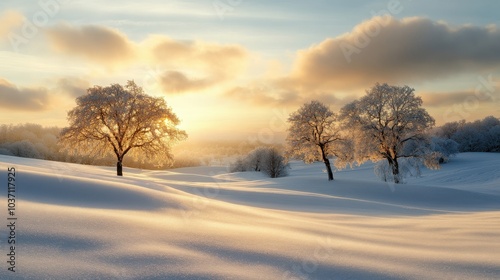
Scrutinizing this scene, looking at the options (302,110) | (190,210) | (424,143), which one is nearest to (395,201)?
(424,143)

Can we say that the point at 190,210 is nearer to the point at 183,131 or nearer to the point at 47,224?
the point at 47,224

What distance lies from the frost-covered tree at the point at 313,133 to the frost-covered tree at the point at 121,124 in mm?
10608

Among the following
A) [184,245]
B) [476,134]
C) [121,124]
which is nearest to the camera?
[184,245]

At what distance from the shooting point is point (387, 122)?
98.2 feet

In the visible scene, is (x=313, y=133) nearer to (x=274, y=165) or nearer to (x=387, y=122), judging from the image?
(x=387, y=122)

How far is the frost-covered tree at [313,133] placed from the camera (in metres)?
30.6

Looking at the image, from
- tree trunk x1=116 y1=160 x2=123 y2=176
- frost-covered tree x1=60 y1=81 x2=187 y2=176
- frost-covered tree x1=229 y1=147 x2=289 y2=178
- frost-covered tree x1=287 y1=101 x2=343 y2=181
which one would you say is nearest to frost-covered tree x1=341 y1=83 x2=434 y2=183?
frost-covered tree x1=287 y1=101 x2=343 y2=181

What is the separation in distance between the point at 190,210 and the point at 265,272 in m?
4.59

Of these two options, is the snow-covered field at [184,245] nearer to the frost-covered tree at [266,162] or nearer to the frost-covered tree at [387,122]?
the frost-covered tree at [387,122]

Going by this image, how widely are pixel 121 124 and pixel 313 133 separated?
57.1 ft

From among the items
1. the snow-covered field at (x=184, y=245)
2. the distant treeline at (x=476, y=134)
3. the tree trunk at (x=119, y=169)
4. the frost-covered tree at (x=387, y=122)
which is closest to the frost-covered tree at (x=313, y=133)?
the frost-covered tree at (x=387, y=122)

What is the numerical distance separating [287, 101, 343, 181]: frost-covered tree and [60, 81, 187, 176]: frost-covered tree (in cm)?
1061

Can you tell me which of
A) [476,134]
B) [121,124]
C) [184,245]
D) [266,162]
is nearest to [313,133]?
[121,124]

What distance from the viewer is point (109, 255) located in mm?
4191
